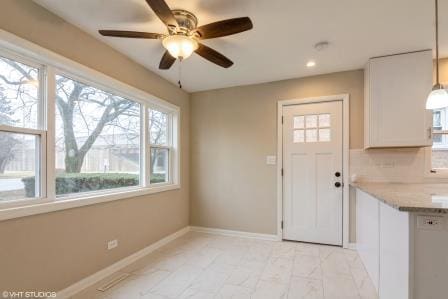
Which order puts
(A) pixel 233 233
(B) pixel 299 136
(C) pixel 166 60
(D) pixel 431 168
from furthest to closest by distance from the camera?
(A) pixel 233 233 → (B) pixel 299 136 → (D) pixel 431 168 → (C) pixel 166 60

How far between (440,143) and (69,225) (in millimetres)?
4279

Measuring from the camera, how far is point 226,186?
12.7ft

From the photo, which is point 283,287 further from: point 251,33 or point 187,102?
point 187,102

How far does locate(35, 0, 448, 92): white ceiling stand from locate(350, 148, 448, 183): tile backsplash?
3.90 feet

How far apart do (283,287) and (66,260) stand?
202 cm

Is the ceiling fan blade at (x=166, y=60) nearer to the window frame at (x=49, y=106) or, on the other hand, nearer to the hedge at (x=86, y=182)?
the window frame at (x=49, y=106)

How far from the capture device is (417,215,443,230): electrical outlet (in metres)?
1.33

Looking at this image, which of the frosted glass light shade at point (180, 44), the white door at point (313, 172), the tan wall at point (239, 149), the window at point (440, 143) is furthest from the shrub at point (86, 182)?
the window at point (440, 143)

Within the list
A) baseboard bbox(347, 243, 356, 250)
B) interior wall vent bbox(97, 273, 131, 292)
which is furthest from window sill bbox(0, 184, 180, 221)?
baseboard bbox(347, 243, 356, 250)

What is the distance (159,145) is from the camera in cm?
349

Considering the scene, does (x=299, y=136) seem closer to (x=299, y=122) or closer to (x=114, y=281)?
(x=299, y=122)

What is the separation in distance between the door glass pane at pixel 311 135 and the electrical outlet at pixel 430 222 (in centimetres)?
211

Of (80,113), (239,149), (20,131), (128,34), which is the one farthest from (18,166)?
(239,149)

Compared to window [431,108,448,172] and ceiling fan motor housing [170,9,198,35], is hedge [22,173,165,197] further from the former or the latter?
window [431,108,448,172]
